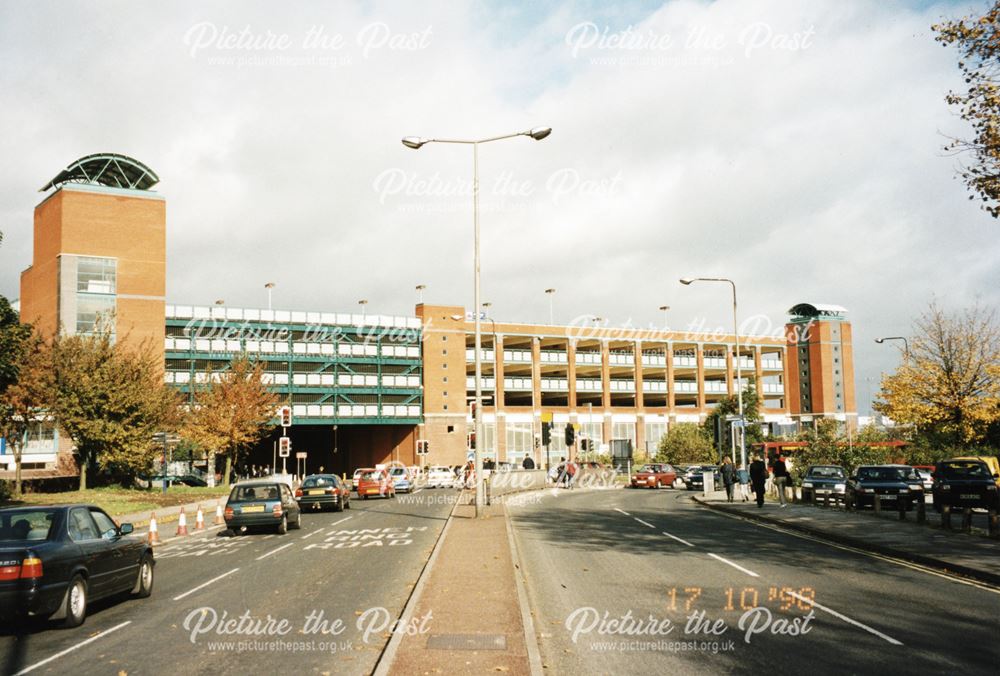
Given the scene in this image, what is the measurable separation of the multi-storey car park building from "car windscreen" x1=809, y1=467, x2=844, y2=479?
39512 mm

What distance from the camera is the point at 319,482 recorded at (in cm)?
2944

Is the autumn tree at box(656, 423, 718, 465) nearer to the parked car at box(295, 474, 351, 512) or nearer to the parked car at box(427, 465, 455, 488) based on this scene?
the parked car at box(427, 465, 455, 488)

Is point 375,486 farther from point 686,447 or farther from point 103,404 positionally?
point 686,447

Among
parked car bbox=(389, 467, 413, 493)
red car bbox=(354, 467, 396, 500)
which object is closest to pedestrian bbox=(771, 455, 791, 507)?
red car bbox=(354, 467, 396, 500)

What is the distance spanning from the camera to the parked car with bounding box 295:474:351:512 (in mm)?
29016

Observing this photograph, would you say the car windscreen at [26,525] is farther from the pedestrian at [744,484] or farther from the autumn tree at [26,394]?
the autumn tree at [26,394]

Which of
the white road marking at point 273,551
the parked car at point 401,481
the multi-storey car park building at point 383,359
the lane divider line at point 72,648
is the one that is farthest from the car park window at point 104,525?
the multi-storey car park building at point 383,359

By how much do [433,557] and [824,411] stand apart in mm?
98698

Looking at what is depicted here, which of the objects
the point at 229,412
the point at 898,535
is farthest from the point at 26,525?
the point at 229,412

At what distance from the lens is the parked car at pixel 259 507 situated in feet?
68.9

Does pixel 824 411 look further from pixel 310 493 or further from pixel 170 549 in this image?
pixel 170 549

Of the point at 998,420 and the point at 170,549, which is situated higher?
the point at 998,420

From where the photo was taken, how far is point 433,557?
567 inches

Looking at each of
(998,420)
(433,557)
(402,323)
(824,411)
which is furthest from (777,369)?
(433,557)
